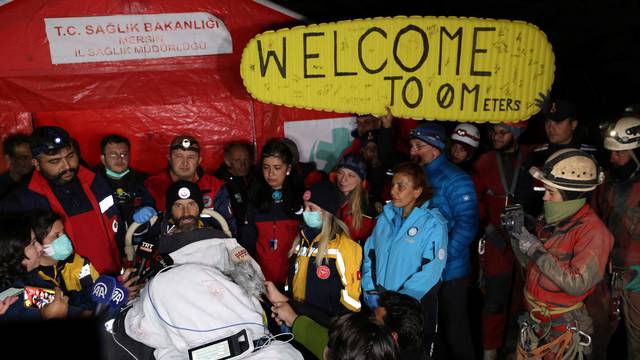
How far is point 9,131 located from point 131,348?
3.79 meters

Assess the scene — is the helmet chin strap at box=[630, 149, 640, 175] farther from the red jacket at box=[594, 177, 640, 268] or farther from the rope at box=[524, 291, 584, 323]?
the rope at box=[524, 291, 584, 323]

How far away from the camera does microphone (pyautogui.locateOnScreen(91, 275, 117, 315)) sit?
2.80 m

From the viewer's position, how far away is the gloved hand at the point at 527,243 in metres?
2.70

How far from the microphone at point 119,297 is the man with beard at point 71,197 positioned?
117 cm

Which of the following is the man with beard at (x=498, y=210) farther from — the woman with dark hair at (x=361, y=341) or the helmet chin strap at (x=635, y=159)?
the woman with dark hair at (x=361, y=341)

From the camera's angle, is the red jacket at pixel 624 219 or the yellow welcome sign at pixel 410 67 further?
the yellow welcome sign at pixel 410 67

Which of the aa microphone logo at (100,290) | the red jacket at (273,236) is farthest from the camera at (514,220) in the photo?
the aa microphone logo at (100,290)

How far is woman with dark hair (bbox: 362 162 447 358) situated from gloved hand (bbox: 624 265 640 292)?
1388 mm

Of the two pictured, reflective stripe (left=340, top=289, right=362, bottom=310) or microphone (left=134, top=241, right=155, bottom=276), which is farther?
microphone (left=134, top=241, right=155, bottom=276)

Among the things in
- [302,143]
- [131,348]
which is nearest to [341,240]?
[131,348]

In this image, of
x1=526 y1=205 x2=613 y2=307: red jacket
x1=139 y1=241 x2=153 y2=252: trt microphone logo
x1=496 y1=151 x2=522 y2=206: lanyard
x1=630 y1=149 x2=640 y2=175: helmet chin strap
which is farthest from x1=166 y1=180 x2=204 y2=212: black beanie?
x1=630 y1=149 x2=640 y2=175: helmet chin strap

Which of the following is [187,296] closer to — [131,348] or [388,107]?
[131,348]

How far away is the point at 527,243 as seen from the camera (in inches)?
108

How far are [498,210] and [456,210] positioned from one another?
2.32ft
